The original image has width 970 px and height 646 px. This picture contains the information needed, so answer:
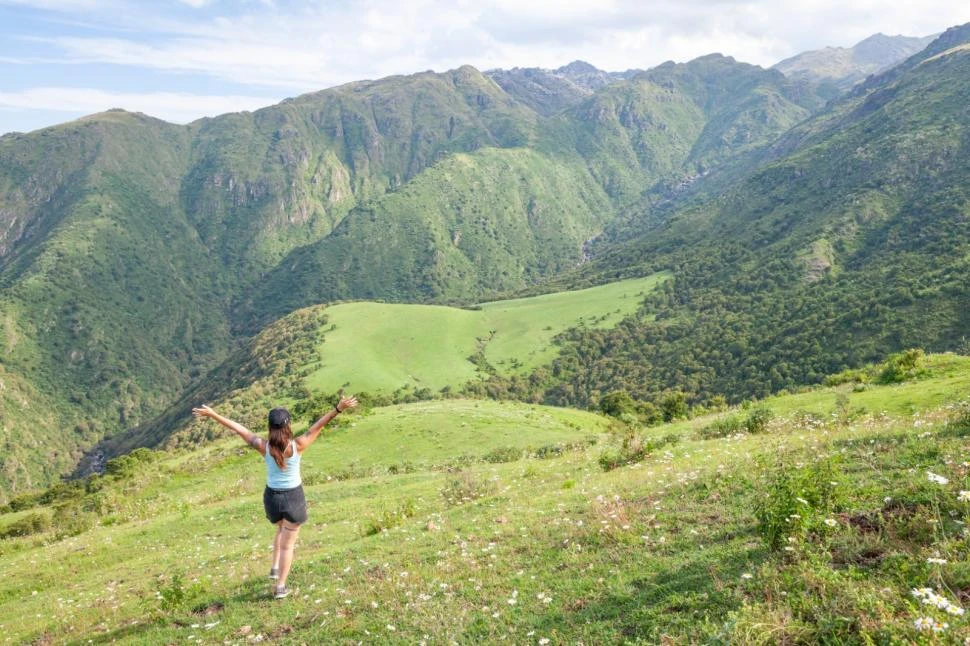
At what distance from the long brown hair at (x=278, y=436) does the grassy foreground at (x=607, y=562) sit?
108 inches

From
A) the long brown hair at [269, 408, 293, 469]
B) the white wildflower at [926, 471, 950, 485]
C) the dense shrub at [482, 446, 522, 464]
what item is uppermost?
the long brown hair at [269, 408, 293, 469]

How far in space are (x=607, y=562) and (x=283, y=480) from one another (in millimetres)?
6216

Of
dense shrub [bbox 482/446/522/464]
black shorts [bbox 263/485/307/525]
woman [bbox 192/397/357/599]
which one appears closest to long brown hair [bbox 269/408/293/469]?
woman [bbox 192/397/357/599]

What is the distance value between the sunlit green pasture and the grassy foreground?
112m

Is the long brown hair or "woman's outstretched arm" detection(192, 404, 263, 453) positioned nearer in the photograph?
the long brown hair

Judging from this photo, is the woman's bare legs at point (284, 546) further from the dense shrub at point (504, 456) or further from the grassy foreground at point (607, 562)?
the dense shrub at point (504, 456)

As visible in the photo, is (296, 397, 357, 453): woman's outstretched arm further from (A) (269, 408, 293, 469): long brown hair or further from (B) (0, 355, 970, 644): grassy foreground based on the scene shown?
(B) (0, 355, 970, 644): grassy foreground

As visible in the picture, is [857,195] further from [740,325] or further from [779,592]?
[779,592]

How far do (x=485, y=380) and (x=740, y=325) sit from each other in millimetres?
70610

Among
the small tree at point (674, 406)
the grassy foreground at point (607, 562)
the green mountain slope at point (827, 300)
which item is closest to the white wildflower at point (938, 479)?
the grassy foreground at point (607, 562)

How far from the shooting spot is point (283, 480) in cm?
1053

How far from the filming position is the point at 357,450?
47.5 meters

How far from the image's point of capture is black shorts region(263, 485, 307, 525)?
1051cm

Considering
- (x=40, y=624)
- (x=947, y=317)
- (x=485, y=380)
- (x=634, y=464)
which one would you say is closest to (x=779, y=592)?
(x=634, y=464)
